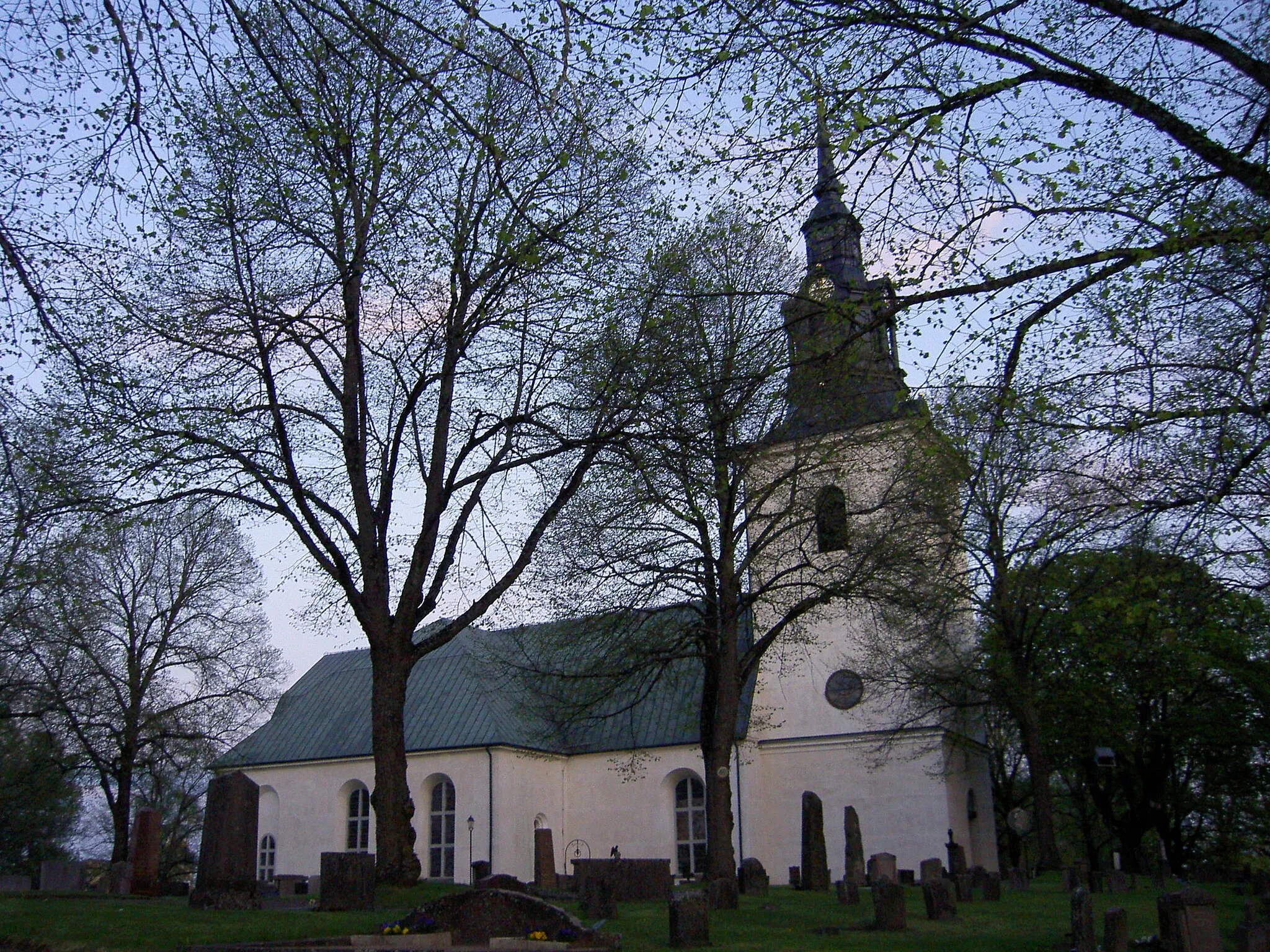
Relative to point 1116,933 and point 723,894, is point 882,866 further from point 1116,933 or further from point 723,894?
point 1116,933

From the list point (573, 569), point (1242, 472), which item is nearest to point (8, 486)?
point (1242, 472)

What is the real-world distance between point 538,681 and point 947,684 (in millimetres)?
10783

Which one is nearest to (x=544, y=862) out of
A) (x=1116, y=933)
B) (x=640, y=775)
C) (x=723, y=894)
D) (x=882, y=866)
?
(x=882, y=866)

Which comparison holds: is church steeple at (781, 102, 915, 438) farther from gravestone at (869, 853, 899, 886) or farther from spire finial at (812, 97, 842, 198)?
gravestone at (869, 853, 899, 886)

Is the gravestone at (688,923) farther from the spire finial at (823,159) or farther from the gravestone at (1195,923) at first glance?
the spire finial at (823,159)

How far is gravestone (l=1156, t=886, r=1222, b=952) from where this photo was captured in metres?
8.54

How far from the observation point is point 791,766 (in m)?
26.4

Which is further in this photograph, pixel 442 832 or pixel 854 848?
pixel 442 832

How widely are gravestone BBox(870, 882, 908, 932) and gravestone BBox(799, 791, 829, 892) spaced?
735cm

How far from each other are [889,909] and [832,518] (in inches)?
328

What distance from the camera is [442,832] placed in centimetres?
2789

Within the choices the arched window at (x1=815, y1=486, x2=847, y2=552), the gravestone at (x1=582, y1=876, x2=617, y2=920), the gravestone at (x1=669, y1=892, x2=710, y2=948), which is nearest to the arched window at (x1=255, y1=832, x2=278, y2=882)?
the arched window at (x1=815, y1=486, x2=847, y2=552)

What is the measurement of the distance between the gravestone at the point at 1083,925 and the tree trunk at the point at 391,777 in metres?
7.32

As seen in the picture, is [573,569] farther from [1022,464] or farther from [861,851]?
[1022,464]
